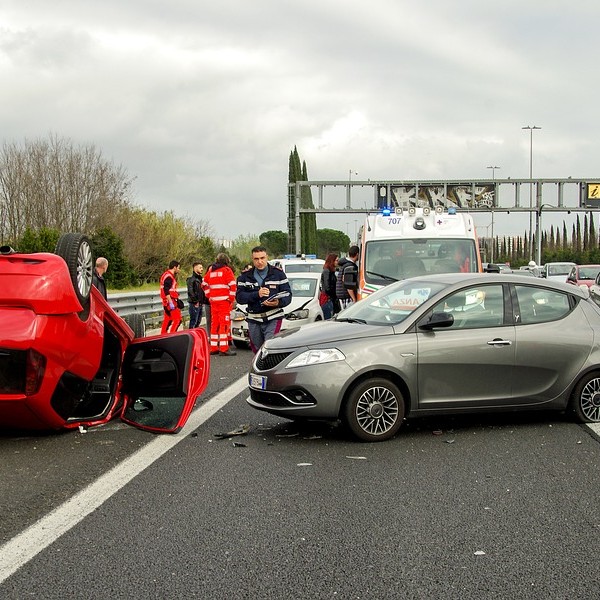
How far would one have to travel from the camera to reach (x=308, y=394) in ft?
24.7

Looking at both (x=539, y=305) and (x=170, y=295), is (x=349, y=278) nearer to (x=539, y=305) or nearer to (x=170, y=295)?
(x=170, y=295)

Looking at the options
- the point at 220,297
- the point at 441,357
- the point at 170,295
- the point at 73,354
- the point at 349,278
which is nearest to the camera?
the point at 73,354

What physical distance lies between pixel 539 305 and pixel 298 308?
811 cm

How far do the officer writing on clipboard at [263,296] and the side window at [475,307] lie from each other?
3227 millimetres

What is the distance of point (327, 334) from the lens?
788 centimetres

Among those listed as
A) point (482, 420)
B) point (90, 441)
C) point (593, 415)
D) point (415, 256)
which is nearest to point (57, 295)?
point (90, 441)

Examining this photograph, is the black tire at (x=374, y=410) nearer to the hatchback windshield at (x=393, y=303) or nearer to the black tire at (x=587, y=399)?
the hatchback windshield at (x=393, y=303)

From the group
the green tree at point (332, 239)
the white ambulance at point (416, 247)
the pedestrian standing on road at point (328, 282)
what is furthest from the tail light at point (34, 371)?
the green tree at point (332, 239)

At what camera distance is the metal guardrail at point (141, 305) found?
19.3m

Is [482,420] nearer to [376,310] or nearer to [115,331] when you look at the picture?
[376,310]

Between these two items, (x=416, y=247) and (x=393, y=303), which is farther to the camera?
(x=416, y=247)

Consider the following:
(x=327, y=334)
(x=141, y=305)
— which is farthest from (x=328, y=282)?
(x=327, y=334)

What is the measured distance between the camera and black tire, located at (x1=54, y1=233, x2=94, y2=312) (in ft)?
23.1

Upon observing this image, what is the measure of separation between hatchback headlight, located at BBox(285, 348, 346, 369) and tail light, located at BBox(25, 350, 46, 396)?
2087 mm
